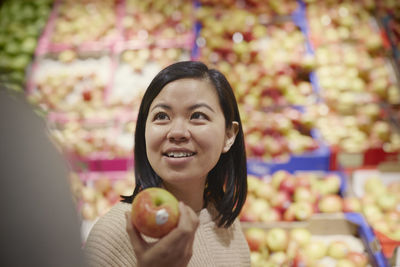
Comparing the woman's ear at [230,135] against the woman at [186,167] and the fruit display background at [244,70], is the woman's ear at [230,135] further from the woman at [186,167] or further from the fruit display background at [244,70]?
the fruit display background at [244,70]

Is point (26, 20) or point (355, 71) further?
point (26, 20)

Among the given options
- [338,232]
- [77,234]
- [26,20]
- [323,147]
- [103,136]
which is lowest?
[338,232]

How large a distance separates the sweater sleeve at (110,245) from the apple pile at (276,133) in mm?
1903

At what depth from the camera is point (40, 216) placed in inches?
18.2

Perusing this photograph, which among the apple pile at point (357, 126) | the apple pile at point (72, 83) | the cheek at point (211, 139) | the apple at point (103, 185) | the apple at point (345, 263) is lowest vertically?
the apple at point (345, 263)

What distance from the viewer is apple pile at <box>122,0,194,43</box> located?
12.8ft

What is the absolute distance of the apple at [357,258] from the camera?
5.60 feet

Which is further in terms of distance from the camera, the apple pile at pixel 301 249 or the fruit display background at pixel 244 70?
the fruit display background at pixel 244 70

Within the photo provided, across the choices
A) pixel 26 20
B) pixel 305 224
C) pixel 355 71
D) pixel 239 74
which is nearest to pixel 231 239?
pixel 305 224

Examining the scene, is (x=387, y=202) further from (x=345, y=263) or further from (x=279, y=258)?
(x=279, y=258)

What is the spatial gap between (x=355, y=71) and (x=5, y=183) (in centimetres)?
363

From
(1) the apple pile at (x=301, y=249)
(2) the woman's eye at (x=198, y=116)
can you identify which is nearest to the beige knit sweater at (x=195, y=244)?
(2) the woman's eye at (x=198, y=116)

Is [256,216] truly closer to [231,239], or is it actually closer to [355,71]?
[231,239]

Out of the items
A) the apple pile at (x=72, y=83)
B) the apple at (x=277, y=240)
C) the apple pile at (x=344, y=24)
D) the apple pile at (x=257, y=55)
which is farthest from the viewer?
the apple pile at (x=344, y=24)
